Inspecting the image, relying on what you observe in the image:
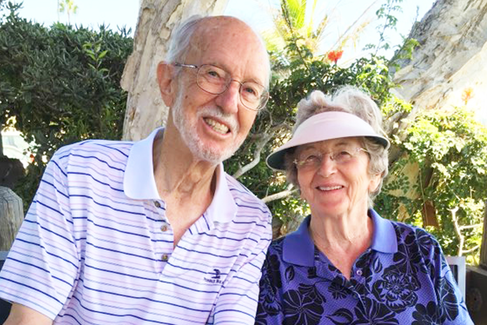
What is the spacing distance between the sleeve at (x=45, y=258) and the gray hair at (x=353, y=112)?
0.91m

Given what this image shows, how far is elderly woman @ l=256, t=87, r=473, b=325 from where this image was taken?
1.93 metres

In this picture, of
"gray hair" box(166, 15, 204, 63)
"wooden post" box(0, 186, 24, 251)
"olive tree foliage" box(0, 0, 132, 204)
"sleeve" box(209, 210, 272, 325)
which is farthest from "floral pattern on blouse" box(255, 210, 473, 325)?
"olive tree foliage" box(0, 0, 132, 204)

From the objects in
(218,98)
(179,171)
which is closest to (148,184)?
(179,171)

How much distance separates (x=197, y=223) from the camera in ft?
6.02

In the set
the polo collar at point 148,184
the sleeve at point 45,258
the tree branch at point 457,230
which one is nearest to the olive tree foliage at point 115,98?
the tree branch at point 457,230

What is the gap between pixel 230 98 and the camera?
5.89 ft

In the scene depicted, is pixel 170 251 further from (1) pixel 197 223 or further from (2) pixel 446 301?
(2) pixel 446 301

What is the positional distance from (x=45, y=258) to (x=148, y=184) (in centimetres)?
40

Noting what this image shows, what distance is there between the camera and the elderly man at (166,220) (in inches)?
65.7

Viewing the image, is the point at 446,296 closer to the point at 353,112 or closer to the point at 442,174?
Result: the point at 353,112

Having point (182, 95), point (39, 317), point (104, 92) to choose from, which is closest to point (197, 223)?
point (182, 95)

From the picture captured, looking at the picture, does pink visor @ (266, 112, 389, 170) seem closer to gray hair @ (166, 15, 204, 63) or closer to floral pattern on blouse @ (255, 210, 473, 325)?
floral pattern on blouse @ (255, 210, 473, 325)

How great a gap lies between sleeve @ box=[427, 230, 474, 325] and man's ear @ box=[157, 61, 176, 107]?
1.15 m

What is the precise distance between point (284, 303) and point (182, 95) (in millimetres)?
842
